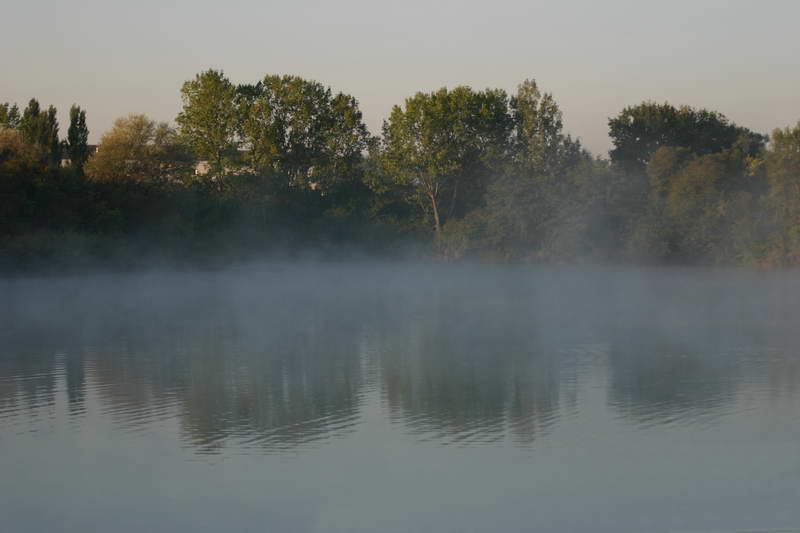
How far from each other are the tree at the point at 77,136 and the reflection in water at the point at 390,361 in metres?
35.1

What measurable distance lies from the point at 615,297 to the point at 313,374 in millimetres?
16910

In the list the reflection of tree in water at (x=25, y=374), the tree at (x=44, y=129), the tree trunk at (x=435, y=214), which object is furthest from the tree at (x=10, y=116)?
the reflection of tree in water at (x=25, y=374)

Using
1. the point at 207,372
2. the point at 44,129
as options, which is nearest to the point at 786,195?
the point at 207,372

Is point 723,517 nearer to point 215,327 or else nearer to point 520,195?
point 215,327

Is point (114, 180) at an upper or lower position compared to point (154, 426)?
upper

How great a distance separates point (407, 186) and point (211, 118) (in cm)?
1303

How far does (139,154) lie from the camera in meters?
53.1

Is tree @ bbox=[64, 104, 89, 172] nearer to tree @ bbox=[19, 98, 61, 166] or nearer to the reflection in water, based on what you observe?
tree @ bbox=[19, 98, 61, 166]

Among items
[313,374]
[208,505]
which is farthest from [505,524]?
[313,374]

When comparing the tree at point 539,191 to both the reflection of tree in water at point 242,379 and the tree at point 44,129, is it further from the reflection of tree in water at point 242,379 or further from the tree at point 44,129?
the reflection of tree in water at point 242,379

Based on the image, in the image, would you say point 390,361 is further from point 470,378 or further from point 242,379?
point 242,379

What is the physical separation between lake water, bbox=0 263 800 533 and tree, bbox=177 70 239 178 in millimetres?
37465

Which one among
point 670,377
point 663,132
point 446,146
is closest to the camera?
point 670,377

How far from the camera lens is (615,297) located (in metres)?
29.3
